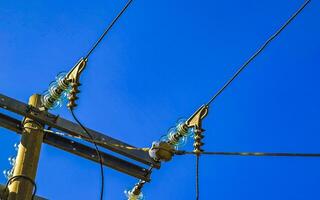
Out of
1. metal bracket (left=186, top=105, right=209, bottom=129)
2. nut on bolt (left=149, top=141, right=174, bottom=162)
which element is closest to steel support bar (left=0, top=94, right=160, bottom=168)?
nut on bolt (left=149, top=141, right=174, bottom=162)

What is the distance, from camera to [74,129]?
10.1 meters

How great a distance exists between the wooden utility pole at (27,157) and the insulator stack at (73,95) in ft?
1.39

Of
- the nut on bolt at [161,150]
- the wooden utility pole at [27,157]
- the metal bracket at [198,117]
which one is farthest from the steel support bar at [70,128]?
the metal bracket at [198,117]

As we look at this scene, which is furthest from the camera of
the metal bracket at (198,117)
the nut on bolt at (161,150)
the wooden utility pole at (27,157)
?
the metal bracket at (198,117)

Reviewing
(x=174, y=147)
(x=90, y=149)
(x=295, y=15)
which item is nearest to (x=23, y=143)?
(x=90, y=149)

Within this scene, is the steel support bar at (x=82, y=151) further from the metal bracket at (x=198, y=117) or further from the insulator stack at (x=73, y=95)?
the metal bracket at (x=198, y=117)

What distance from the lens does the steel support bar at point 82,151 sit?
10.1 metres

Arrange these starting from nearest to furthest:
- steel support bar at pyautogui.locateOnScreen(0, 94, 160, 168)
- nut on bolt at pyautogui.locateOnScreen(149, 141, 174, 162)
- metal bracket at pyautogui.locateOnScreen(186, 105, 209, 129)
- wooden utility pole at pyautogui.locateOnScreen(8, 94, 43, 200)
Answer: wooden utility pole at pyautogui.locateOnScreen(8, 94, 43, 200)
nut on bolt at pyautogui.locateOnScreen(149, 141, 174, 162)
steel support bar at pyautogui.locateOnScreen(0, 94, 160, 168)
metal bracket at pyautogui.locateOnScreen(186, 105, 209, 129)

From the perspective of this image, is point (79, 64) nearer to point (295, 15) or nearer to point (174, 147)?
point (174, 147)

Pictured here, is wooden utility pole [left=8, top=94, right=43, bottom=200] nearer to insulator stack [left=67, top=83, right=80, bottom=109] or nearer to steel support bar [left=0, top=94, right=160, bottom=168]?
steel support bar [left=0, top=94, right=160, bottom=168]

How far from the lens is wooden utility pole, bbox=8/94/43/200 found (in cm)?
901

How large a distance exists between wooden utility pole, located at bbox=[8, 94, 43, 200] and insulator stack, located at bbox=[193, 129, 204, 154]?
5.36 ft

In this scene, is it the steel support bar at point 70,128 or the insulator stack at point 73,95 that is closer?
the insulator stack at point 73,95

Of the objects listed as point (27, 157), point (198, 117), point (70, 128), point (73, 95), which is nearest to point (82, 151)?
point (70, 128)
